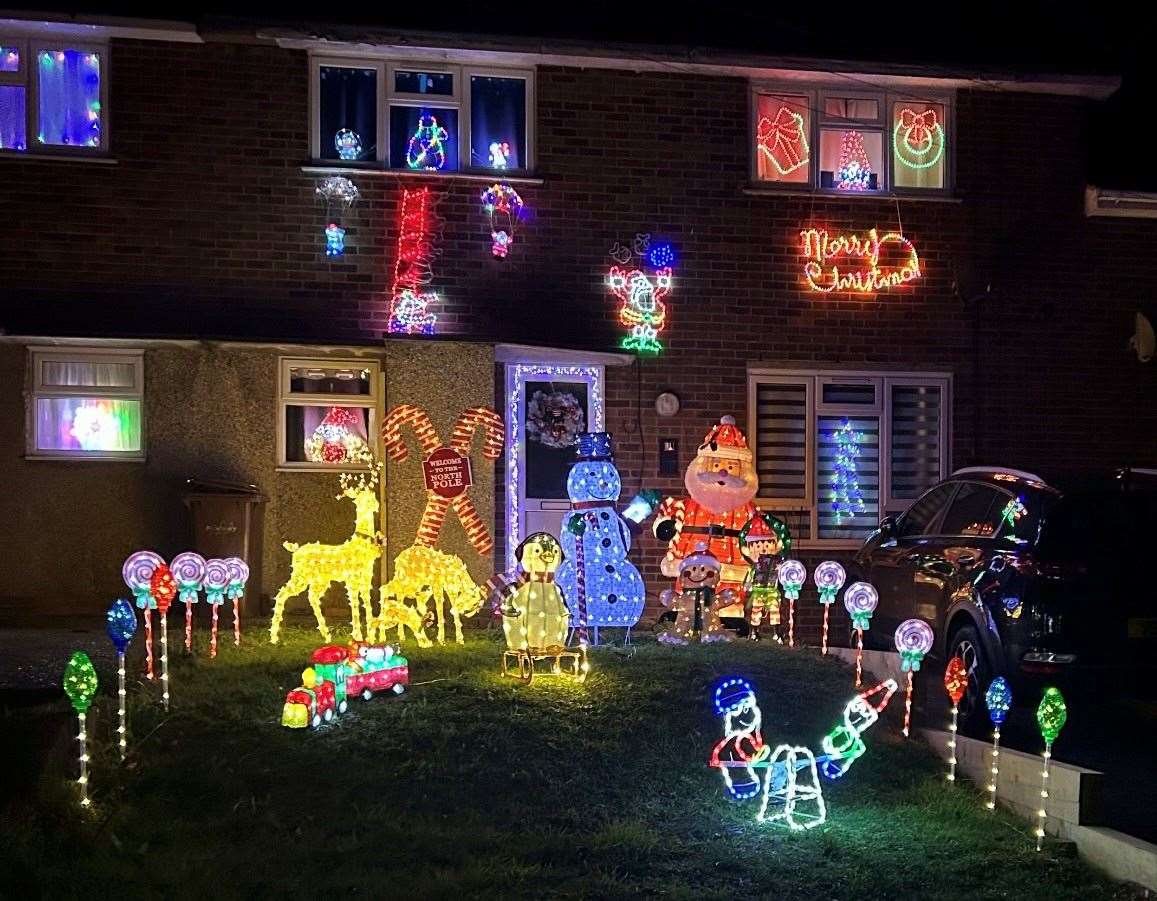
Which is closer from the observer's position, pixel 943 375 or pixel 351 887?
pixel 351 887

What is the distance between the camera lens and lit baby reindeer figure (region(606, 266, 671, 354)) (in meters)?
12.8

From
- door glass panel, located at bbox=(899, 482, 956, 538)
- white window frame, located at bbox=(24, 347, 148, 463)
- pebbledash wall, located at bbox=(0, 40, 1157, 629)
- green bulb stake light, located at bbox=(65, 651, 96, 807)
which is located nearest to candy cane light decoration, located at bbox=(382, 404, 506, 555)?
pebbledash wall, located at bbox=(0, 40, 1157, 629)

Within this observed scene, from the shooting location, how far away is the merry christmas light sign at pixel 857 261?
13.2 meters

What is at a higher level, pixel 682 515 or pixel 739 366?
pixel 739 366

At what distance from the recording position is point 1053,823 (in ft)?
23.1

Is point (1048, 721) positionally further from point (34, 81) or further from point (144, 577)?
Result: point (34, 81)

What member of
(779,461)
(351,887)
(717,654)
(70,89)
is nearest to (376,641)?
(717,654)

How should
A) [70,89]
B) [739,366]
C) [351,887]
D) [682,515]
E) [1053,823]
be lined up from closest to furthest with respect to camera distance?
[351,887]
[1053,823]
[682,515]
[70,89]
[739,366]

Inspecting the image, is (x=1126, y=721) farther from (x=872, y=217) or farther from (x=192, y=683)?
(x=192, y=683)

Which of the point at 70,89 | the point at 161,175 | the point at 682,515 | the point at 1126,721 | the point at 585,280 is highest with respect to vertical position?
the point at 70,89

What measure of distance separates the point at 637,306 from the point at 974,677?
205 inches

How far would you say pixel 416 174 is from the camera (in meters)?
12.5

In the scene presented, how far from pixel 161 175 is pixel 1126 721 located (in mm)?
9554

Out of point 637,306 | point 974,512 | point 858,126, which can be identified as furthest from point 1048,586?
point 858,126
